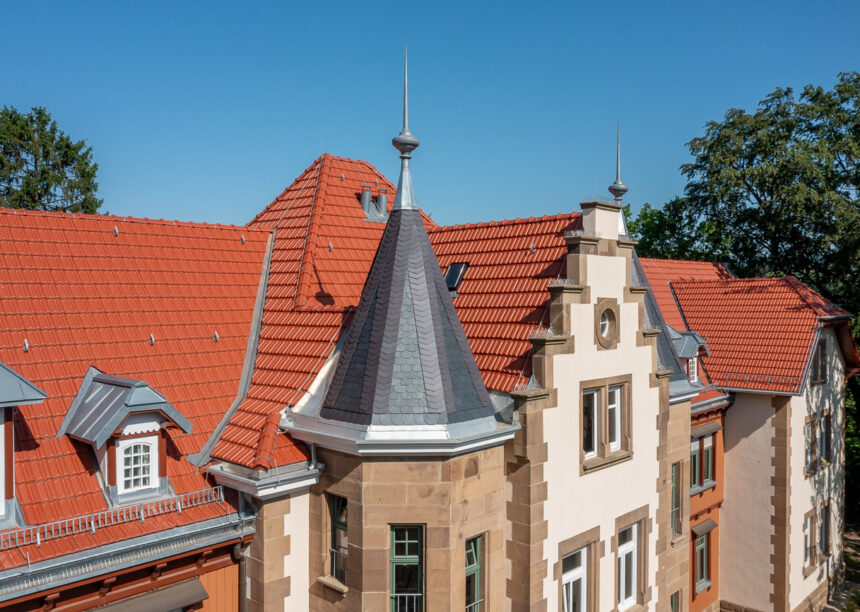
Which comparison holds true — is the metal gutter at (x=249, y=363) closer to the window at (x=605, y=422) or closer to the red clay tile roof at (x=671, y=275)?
the window at (x=605, y=422)

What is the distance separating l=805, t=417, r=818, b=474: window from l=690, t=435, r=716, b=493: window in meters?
3.62

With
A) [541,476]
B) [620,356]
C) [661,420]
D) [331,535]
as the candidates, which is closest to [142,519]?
[331,535]

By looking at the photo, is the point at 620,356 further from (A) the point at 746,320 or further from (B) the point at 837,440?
(B) the point at 837,440

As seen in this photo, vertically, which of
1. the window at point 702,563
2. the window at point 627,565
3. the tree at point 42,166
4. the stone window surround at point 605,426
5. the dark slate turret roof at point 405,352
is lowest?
the window at point 702,563

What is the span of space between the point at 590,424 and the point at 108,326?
9397 mm

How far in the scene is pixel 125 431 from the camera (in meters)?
9.98

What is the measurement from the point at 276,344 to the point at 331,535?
4.01 m

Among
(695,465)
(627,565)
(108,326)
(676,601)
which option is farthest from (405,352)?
(695,465)

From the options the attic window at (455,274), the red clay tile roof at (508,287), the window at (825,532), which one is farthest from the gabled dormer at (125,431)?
the window at (825,532)

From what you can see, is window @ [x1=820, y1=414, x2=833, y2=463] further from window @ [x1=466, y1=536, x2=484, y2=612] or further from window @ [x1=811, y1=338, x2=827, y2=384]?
window @ [x1=466, y1=536, x2=484, y2=612]

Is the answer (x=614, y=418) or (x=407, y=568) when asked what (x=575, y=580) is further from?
(x=407, y=568)

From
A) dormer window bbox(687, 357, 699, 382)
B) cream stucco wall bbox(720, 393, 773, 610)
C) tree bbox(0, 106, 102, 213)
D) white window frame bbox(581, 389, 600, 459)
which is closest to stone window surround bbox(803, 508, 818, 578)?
cream stucco wall bbox(720, 393, 773, 610)

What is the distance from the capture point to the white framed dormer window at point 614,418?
13914 millimetres

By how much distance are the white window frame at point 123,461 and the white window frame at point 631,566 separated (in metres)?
9.52
